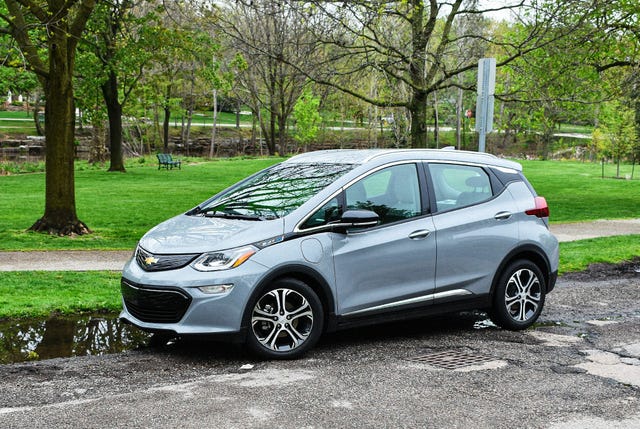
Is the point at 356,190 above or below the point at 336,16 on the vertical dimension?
below

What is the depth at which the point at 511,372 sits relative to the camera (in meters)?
5.98

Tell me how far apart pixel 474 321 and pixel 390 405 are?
3.10 m

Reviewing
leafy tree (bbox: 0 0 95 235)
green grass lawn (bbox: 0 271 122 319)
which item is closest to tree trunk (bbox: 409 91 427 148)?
leafy tree (bbox: 0 0 95 235)

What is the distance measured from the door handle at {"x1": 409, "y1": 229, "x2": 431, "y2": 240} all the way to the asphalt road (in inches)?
36.7

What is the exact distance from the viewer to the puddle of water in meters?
6.65

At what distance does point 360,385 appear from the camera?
556 cm

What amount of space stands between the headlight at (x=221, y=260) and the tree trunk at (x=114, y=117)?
3047 centimetres

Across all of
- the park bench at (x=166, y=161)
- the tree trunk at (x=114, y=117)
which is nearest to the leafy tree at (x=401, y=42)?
the tree trunk at (x=114, y=117)

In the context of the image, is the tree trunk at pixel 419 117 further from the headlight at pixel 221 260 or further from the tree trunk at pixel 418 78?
the headlight at pixel 221 260

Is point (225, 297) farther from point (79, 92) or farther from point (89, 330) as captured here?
point (79, 92)

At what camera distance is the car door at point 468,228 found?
7.11 metres

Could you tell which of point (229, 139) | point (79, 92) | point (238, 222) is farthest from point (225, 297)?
point (229, 139)

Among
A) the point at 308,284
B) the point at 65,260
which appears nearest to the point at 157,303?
the point at 308,284

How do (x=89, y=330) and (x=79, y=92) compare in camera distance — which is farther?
(x=79, y=92)
